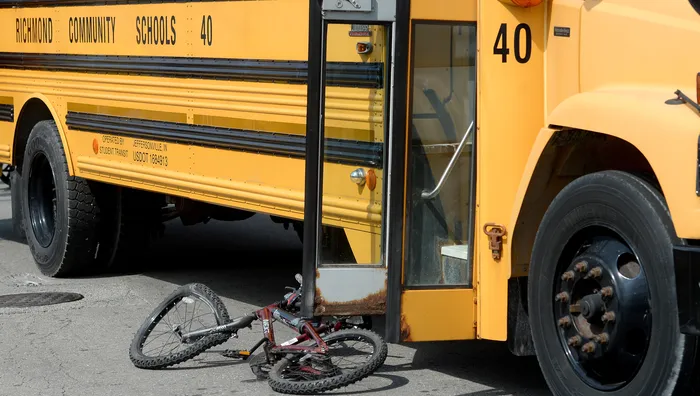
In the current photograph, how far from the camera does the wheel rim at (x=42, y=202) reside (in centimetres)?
899

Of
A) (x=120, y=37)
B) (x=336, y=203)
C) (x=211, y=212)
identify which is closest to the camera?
(x=336, y=203)

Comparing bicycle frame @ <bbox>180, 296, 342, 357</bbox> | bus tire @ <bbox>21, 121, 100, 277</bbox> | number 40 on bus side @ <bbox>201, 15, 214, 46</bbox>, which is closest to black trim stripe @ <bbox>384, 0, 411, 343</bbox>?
bicycle frame @ <bbox>180, 296, 342, 357</bbox>

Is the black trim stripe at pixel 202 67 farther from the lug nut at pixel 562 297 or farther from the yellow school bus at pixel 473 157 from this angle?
the lug nut at pixel 562 297

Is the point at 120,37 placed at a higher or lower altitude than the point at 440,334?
higher

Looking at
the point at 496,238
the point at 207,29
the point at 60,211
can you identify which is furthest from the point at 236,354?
the point at 60,211

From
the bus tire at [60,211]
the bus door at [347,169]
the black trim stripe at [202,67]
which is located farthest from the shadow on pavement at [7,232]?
the bus door at [347,169]

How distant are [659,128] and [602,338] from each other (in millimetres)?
819

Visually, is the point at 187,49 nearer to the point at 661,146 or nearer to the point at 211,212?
the point at 211,212

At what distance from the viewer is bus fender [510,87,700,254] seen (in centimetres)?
404

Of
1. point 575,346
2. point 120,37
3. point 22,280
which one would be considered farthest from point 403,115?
point 22,280

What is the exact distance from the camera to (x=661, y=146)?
413 centimetres

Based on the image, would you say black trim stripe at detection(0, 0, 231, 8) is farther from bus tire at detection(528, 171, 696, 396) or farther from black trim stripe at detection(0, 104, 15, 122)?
bus tire at detection(528, 171, 696, 396)

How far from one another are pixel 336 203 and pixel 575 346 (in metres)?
1.32

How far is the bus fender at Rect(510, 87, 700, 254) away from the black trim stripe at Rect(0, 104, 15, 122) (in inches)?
212
